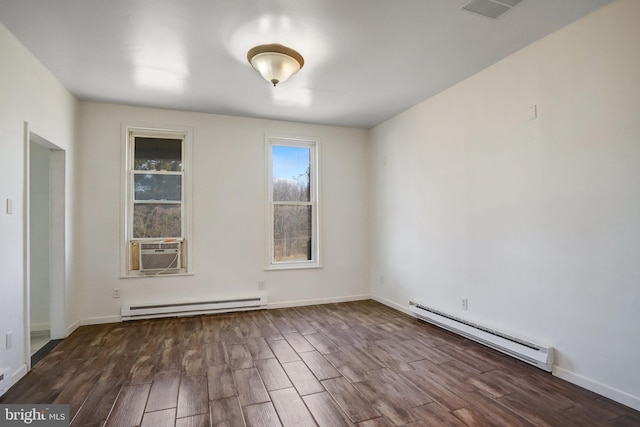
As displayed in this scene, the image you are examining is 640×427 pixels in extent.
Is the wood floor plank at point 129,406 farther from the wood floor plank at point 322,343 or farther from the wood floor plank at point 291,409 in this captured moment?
the wood floor plank at point 322,343

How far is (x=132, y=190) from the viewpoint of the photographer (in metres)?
4.21

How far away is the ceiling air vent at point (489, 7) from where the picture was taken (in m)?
2.17

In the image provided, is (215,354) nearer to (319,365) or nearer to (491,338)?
(319,365)

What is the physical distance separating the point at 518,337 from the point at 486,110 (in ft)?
6.86

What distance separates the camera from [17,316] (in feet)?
8.44

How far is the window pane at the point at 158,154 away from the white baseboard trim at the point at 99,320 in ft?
6.15

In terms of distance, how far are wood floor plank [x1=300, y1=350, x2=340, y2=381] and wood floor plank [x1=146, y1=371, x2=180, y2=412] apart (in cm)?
103

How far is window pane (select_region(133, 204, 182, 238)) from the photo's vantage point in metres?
4.26

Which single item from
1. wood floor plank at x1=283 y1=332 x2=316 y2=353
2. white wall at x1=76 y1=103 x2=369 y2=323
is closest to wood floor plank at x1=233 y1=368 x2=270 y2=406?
wood floor plank at x1=283 y1=332 x2=316 y2=353

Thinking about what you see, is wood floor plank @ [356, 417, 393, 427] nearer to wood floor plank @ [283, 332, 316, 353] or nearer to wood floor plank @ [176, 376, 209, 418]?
wood floor plank @ [176, 376, 209, 418]

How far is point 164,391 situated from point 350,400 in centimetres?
133

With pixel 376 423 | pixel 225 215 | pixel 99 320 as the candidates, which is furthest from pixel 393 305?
pixel 99 320

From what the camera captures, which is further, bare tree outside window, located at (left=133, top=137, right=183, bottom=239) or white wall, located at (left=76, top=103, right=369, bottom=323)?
bare tree outside window, located at (left=133, top=137, right=183, bottom=239)

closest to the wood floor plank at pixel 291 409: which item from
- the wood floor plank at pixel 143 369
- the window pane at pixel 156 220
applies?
the wood floor plank at pixel 143 369
